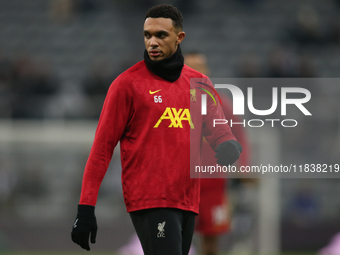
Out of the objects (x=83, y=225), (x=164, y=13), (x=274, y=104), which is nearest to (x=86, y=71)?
(x=274, y=104)

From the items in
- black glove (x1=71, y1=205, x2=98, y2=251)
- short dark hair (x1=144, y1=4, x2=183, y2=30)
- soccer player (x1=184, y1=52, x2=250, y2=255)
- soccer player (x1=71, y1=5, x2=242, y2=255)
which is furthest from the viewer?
soccer player (x1=184, y1=52, x2=250, y2=255)

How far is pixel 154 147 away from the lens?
116 inches

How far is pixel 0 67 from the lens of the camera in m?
10.7

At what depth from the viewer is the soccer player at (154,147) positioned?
2.88 meters

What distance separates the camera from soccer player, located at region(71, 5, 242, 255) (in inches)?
113

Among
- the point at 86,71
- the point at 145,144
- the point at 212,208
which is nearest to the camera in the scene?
the point at 145,144

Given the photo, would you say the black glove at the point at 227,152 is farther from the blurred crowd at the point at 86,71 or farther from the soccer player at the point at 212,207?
the blurred crowd at the point at 86,71

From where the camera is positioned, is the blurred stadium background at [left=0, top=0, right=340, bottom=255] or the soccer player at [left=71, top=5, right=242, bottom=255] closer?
the soccer player at [left=71, top=5, right=242, bottom=255]

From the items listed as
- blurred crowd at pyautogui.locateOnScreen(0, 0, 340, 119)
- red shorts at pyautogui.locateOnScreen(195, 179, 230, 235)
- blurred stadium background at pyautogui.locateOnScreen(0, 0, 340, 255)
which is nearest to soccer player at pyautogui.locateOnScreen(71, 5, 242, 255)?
red shorts at pyautogui.locateOnScreen(195, 179, 230, 235)

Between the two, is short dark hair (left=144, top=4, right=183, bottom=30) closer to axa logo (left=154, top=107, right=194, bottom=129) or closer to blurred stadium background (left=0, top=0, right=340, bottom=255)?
axa logo (left=154, top=107, right=194, bottom=129)

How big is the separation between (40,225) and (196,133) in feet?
19.5

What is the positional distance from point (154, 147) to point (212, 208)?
2.68 metres

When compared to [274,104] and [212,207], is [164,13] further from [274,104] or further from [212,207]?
[274,104]

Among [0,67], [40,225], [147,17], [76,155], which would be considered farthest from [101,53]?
[147,17]
